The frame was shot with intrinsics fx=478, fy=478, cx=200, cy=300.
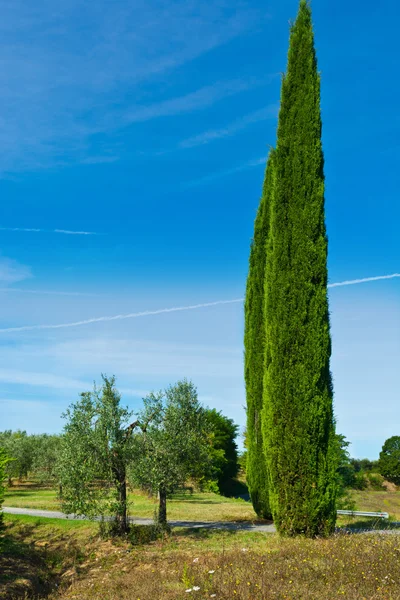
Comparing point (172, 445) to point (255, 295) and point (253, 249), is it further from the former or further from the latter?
point (253, 249)

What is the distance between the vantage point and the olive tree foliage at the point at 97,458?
15.5m

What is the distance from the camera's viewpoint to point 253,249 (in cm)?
2225

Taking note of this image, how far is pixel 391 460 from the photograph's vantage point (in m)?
64.1

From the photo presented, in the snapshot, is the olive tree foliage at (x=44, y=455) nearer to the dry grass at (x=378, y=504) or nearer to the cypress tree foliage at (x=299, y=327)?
the dry grass at (x=378, y=504)

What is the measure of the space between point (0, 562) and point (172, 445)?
20.2ft

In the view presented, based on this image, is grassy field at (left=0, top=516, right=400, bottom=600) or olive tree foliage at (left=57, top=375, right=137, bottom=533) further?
olive tree foliage at (left=57, top=375, right=137, bottom=533)

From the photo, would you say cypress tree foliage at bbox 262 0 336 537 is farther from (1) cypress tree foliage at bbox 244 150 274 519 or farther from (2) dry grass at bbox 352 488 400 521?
(2) dry grass at bbox 352 488 400 521

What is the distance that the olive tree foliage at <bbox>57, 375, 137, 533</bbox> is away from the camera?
15.5m

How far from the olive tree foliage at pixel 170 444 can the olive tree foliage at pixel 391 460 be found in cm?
5381

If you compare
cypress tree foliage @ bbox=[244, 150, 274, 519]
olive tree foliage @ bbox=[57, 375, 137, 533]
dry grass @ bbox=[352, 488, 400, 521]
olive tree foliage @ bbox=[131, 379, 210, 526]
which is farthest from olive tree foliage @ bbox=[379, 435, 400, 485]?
olive tree foliage @ bbox=[57, 375, 137, 533]

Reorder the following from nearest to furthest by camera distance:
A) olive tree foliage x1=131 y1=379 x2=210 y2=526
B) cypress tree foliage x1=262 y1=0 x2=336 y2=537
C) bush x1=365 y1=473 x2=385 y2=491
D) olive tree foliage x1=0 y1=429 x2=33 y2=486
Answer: cypress tree foliage x1=262 y1=0 x2=336 y2=537, olive tree foliage x1=131 y1=379 x2=210 y2=526, olive tree foliage x1=0 y1=429 x2=33 y2=486, bush x1=365 y1=473 x2=385 y2=491

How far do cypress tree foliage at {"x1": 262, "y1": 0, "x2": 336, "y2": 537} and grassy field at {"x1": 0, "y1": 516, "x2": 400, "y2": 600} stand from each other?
1.52 m

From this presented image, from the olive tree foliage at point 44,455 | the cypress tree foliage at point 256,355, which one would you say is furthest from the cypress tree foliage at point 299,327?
the olive tree foliage at point 44,455

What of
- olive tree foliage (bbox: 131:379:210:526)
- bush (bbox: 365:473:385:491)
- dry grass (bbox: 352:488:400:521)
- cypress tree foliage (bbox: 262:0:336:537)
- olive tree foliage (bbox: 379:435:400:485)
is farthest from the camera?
olive tree foliage (bbox: 379:435:400:485)
